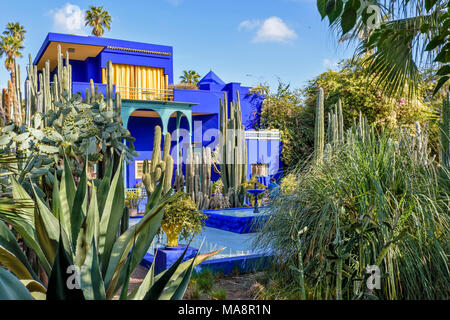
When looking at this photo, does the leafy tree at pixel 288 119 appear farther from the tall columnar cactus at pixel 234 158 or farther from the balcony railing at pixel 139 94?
the tall columnar cactus at pixel 234 158

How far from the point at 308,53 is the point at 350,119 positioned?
11.7 metres

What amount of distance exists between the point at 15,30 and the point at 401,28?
91.3 ft

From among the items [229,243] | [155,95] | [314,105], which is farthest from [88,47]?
[229,243]

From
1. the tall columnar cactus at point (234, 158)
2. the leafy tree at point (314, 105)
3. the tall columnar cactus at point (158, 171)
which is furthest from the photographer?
the leafy tree at point (314, 105)

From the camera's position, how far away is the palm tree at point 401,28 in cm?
205

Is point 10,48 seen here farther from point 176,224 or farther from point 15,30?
point 176,224

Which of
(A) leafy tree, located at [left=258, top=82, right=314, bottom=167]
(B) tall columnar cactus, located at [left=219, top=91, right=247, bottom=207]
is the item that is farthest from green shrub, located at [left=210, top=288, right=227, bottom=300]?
(A) leafy tree, located at [left=258, top=82, right=314, bottom=167]

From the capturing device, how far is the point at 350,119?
18.8 metres

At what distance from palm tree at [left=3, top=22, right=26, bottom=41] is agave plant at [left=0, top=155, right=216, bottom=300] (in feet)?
90.9

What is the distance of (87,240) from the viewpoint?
214 cm

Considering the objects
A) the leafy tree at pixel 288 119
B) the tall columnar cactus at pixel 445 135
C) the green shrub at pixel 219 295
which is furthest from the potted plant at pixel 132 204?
the tall columnar cactus at pixel 445 135

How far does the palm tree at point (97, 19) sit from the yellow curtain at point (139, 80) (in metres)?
7.16

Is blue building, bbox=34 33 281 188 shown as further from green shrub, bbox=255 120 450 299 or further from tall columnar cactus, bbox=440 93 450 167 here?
green shrub, bbox=255 120 450 299

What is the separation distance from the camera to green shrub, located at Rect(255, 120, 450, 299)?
303cm
